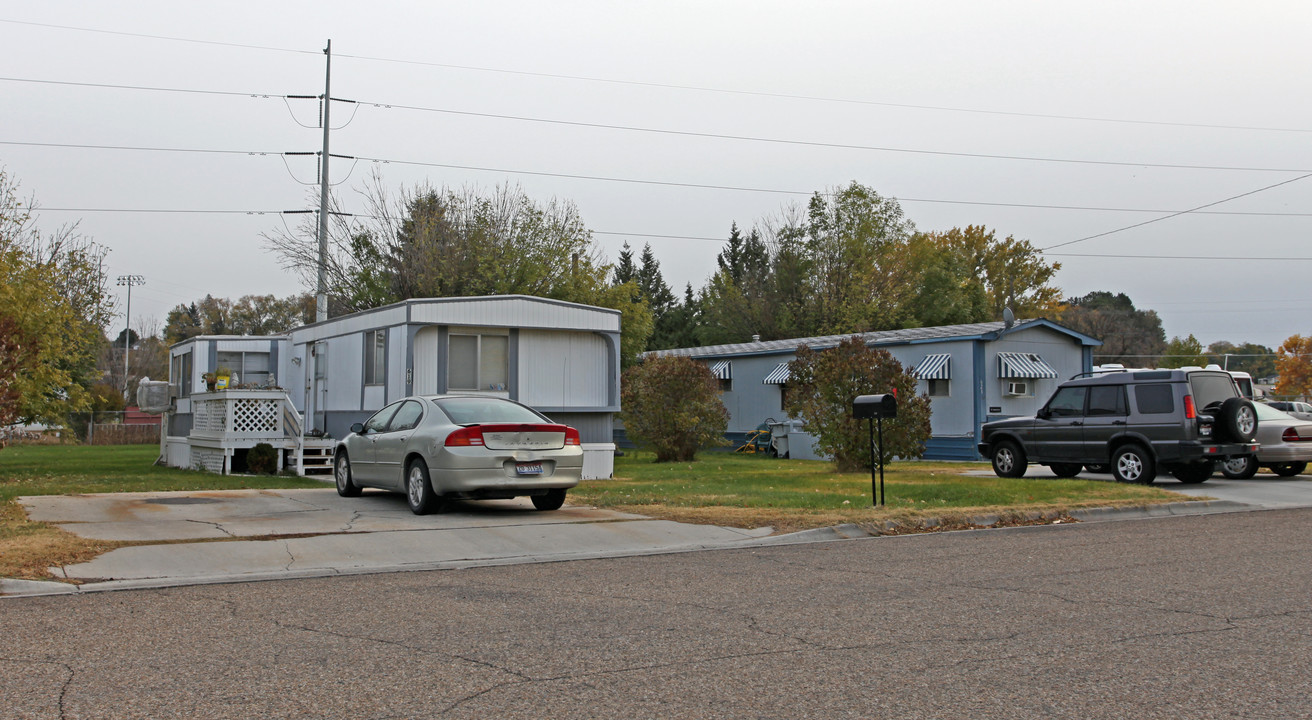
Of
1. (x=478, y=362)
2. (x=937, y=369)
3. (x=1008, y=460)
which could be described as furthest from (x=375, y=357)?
(x=937, y=369)

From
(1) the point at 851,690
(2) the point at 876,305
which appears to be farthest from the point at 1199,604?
(2) the point at 876,305

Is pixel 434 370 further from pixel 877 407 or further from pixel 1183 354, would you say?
pixel 1183 354

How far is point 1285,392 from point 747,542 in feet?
248

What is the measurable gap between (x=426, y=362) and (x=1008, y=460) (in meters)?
10.7

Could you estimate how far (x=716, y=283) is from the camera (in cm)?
6450

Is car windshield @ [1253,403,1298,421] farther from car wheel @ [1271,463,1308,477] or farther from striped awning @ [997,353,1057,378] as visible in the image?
striped awning @ [997,353,1057,378]

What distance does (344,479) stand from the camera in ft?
47.9

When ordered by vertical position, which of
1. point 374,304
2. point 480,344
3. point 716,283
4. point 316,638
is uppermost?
point 716,283

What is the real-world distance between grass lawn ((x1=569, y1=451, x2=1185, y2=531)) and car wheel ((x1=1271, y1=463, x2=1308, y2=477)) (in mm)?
4947

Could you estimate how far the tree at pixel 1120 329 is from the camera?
249 feet

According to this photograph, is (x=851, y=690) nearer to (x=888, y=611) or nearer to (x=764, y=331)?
(x=888, y=611)

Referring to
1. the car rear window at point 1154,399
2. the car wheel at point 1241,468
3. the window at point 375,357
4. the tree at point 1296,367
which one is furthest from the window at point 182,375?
the tree at point 1296,367

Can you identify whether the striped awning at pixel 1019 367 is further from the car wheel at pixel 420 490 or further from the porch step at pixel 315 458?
the car wheel at pixel 420 490

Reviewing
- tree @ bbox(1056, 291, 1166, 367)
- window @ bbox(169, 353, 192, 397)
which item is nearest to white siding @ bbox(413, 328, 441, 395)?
window @ bbox(169, 353, 192, 397)
